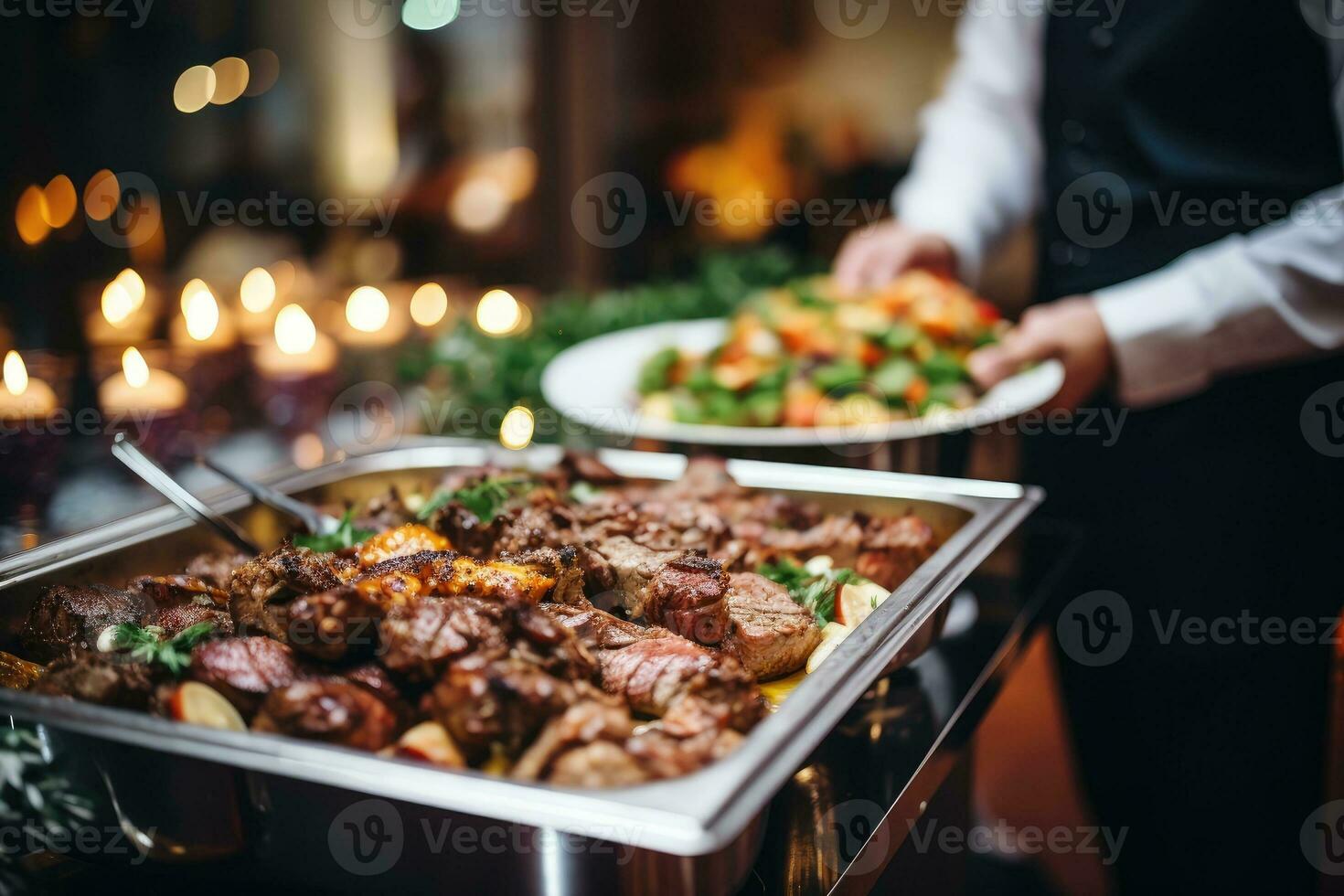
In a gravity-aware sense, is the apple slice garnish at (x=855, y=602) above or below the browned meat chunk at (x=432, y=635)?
below

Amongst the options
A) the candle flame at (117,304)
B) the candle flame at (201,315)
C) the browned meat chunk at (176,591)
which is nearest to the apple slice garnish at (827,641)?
the browned meat chunk at (176,591)

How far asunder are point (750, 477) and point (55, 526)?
110 centimetres

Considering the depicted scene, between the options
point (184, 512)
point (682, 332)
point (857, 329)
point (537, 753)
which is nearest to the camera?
point (537, 753)

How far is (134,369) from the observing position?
1.62 metres

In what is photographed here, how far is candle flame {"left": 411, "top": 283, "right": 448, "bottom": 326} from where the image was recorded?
3600 millimetres

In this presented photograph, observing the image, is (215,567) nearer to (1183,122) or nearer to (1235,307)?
(1235,307)

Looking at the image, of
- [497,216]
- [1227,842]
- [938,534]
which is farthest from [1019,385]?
[497,216]

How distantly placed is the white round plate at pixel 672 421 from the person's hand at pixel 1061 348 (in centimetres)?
3

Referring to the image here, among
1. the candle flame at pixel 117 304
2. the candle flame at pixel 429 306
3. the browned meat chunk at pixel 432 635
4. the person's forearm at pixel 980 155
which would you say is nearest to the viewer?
the browned meat chunk at pixel 432 635

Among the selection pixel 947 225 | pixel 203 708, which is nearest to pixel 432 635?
pixel 203 708

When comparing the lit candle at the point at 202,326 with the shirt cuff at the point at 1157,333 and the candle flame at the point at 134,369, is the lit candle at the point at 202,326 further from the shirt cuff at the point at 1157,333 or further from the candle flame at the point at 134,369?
the shirt cuff at the point at 1157,333

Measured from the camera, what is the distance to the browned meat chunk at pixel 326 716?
0.84 meters

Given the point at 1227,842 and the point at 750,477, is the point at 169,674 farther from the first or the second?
the point at 1227,842

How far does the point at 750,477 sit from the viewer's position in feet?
5.66
